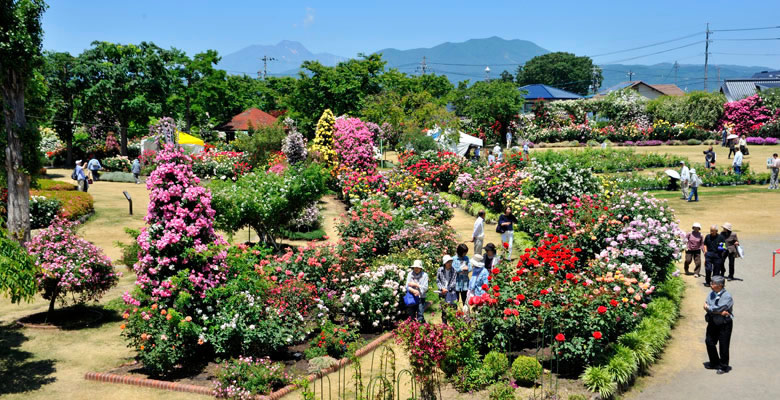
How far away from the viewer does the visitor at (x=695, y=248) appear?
14312 mm

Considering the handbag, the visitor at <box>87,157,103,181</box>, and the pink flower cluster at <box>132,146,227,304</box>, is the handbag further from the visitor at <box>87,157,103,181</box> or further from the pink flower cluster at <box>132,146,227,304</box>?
the visitor at <box>87,157,103,181</box>

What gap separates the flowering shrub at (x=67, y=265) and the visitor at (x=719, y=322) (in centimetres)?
1117

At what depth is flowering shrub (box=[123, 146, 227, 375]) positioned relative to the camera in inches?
390

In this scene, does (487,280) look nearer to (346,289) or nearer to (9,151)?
(346,289)

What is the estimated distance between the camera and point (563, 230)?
15.3 metres

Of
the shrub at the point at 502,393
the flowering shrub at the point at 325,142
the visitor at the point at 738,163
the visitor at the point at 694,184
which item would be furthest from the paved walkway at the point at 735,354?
the flowering shrub at the point at 325,142

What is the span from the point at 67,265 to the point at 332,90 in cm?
3086

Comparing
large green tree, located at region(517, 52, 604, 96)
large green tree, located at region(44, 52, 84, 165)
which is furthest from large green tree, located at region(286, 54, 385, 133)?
large green tree, located at region(517, 52, 604, 96)

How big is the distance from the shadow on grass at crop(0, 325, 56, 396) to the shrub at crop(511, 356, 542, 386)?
7.31 m

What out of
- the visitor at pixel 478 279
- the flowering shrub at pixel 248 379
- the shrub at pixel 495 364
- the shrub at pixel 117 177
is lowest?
the flowering shrub at pixel 248 379

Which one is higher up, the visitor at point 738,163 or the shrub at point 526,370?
the visitor at point 738,163

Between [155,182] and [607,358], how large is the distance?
782cm

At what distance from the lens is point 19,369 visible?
1043 cm

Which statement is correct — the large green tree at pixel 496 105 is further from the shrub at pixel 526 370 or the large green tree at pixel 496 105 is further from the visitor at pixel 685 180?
the shrub at pixel 526 370
